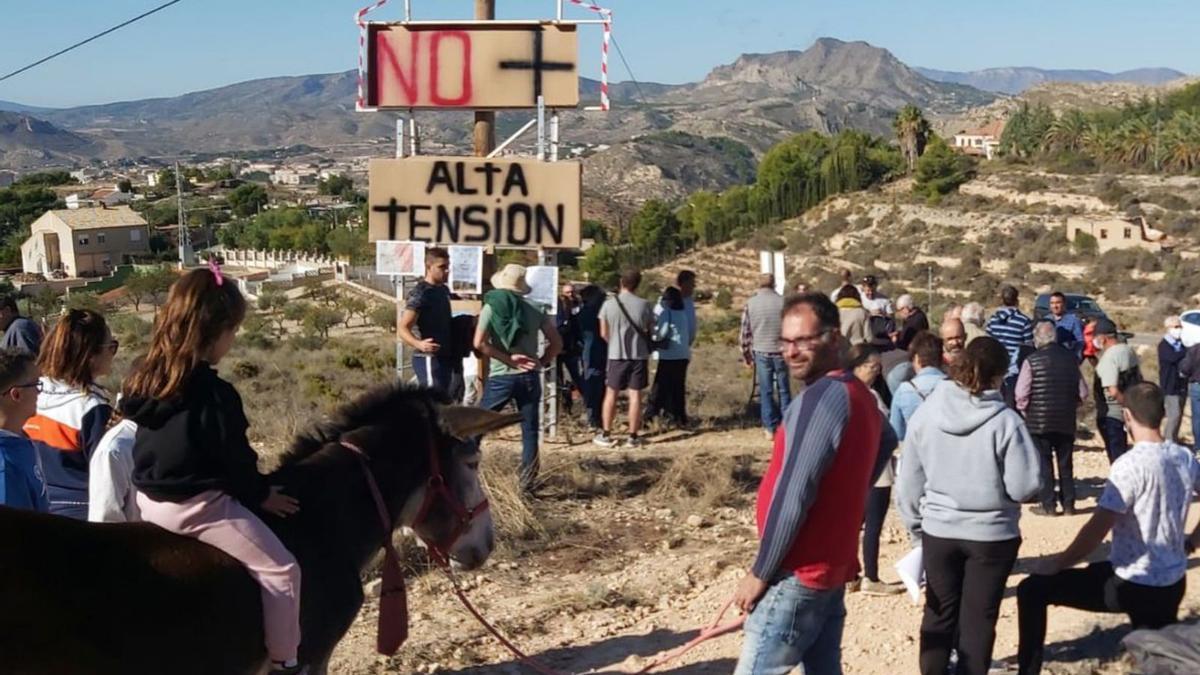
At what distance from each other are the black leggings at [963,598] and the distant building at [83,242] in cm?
6922

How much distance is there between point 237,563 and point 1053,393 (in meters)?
7.00

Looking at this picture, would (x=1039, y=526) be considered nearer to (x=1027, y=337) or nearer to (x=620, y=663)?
(x=1027, y=337)

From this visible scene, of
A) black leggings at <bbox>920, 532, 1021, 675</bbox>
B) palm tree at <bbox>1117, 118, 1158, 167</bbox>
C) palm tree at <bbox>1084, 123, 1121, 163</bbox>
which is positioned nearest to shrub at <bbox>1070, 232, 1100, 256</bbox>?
palm tree at <bbox>1117, 118, 1158, 167</bbox>

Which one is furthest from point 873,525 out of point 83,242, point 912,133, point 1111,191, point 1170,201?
point 83,242

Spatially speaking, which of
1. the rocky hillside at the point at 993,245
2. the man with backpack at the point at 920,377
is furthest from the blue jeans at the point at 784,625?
the rocky hillside at the point at 993,245

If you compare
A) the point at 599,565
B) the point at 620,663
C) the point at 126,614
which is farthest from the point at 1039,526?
the point at 126,614

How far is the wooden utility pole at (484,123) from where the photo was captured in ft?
36.0

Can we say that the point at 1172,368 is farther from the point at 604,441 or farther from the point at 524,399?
the point at 524,399

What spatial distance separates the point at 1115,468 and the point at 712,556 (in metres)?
3.37

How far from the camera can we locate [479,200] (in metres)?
10.8

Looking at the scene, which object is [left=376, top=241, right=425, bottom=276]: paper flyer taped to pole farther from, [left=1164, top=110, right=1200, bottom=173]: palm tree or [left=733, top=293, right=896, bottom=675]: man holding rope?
[left=1164, top=110, right=1200, bottom=173]: palm tree

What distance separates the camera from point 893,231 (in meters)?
59.3

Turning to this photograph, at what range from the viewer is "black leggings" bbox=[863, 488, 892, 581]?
6930 mm

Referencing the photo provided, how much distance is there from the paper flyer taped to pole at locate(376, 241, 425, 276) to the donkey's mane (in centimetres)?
610
